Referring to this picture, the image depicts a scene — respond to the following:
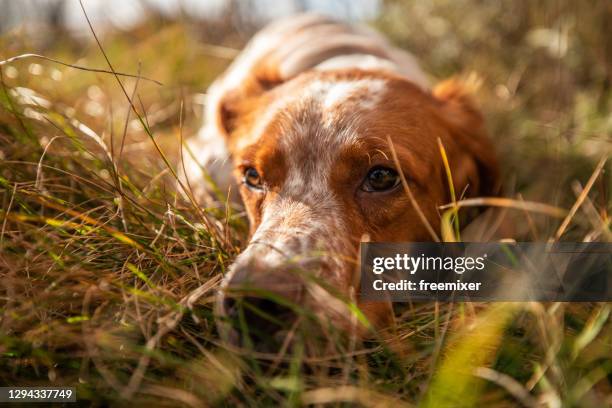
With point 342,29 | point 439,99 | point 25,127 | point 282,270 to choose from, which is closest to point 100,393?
point 282,270

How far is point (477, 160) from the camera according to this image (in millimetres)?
2523

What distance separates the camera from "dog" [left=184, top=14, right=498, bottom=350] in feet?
5.17

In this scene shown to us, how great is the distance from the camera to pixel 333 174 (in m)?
1.96

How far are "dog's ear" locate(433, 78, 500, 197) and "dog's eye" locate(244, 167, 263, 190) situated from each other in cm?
82

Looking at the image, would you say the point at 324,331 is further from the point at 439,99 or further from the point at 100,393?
the point at 439,99

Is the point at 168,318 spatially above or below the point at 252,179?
below

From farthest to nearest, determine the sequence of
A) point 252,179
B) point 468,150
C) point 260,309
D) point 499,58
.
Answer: point 499,58 < point 468,150 < point 252,179 < point 260,309

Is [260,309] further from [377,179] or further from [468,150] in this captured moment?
[468,150]

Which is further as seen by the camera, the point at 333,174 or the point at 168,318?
the point at 333,174

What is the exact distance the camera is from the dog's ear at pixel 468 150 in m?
2.37

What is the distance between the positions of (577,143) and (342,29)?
6.23 ft

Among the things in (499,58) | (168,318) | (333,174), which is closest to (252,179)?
(333,174)

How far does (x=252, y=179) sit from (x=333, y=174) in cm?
41

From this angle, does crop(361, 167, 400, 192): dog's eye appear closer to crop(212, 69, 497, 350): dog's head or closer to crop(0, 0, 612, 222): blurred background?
crop(212, 69, 497, 350): dog's head
